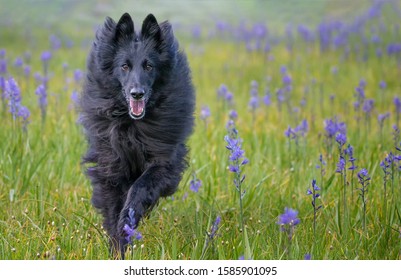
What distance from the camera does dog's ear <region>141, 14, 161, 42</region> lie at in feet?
15.0

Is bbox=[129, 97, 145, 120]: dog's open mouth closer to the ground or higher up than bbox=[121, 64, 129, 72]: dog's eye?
closer to the ground

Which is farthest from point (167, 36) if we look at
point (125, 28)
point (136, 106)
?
point (136, 106)

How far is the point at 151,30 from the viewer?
4.59 metres

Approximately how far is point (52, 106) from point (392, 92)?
505 centimetres

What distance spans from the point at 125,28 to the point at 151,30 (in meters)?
0.19

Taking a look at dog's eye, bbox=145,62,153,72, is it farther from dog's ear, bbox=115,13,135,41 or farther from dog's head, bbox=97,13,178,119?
dog's ear, bbox=115,13,135,41

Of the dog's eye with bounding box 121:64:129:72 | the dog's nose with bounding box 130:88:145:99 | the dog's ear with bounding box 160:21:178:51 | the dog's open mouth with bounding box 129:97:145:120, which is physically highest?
the dog's ear with bounding box 160:21:178:51

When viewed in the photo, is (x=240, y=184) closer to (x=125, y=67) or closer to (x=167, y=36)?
(x=125, y=67)

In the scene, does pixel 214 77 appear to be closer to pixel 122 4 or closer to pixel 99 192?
pixel 122 4

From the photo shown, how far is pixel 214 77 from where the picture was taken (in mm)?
9914

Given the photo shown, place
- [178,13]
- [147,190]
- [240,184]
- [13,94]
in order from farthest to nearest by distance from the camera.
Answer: [178,13], [13,94], [147,190], [240,184]

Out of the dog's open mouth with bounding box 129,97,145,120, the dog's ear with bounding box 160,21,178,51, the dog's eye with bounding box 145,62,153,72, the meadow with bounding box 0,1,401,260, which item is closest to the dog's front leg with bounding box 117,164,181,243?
the meadow with bounding box 0,1,401,260

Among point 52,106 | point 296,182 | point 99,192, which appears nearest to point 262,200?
point 296,182
